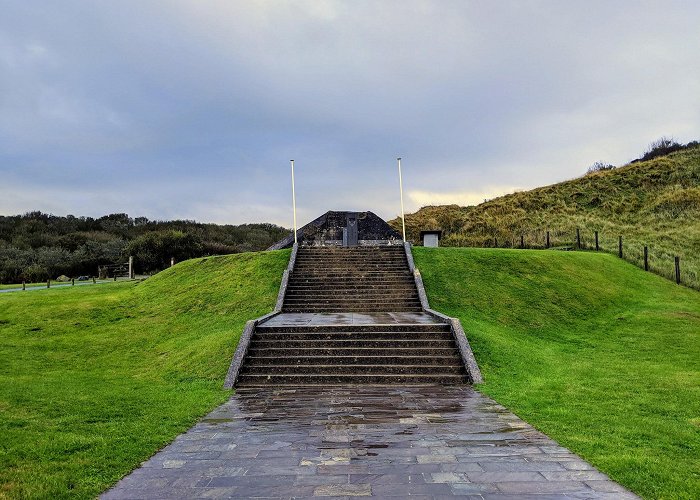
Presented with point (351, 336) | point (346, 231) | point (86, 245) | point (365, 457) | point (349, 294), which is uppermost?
point (86, 245)

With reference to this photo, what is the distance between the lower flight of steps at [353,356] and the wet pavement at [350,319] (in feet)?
3.03

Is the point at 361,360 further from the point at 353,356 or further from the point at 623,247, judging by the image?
the point at 623,247

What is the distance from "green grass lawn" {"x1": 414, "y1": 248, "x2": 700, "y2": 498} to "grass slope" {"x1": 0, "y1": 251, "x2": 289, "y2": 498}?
589cm

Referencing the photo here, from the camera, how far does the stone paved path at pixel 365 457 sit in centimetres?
474

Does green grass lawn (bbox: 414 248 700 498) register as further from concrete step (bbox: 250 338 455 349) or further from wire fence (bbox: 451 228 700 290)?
wire fence (bbox: 451 228 700 290)

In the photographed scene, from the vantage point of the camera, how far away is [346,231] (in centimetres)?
2891

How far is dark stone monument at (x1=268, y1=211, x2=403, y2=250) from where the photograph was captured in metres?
28.6

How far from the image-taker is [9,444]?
19.5 feet

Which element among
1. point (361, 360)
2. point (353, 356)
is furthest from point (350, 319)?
point (361, 360)

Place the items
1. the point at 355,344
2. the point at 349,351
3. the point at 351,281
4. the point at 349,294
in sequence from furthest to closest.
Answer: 1. the point at 351,281
2. the point at 349,294
3. the point at 355,344
4. the point at 349,351

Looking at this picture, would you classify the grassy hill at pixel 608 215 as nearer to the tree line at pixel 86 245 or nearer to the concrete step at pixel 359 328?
the concrete step at pixel 359 328

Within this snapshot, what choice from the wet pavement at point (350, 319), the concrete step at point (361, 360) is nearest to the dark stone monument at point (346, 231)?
the wet pavement at point (350, 319)

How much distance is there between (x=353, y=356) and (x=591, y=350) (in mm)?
7428

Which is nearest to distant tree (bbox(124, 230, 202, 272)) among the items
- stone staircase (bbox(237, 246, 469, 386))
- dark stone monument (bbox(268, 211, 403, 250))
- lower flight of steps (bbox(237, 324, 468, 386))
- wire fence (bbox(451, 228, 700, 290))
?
dark stone monument (bbox(268, 211, 403, 250))
